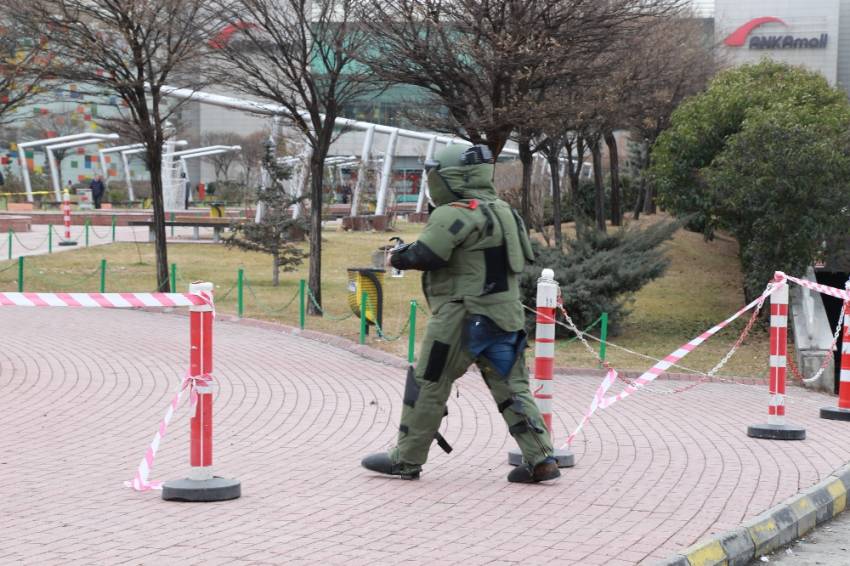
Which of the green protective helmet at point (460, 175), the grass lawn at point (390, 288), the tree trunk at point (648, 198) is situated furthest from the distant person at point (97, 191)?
the green protective helmet at point (460, 175)

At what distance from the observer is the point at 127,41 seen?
1742cm

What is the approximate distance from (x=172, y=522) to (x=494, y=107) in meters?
11.8

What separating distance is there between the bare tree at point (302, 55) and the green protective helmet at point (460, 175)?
990cm

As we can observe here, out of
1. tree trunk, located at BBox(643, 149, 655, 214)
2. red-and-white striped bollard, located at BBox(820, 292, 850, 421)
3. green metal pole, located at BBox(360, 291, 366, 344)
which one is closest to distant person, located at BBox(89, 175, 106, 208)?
tree trunk, located at BBox(643, 149, 655, 214)

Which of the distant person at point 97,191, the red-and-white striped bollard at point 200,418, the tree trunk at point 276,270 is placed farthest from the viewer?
the distant person at point 97,191

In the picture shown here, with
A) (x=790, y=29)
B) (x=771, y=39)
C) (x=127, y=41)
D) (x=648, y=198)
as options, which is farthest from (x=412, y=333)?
(x=790, y=29)

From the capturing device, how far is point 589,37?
16.9m

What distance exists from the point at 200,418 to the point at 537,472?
202 cm

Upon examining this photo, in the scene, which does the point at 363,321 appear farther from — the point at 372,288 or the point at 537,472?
the point at 537,472

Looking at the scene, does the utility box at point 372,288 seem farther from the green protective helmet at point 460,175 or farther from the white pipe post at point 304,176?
the white pipe post at point 304,176

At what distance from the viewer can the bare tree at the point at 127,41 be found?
16891 mm

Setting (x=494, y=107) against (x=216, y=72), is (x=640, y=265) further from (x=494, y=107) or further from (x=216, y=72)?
(x=216, y=72)

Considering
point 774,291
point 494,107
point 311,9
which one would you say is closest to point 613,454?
point 774,291

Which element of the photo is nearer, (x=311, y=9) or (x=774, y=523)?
(x=774, y=523)
